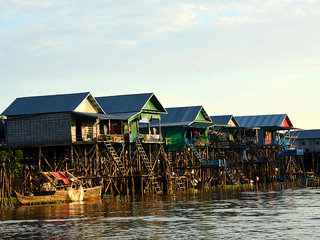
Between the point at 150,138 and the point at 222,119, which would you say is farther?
the point at 222,119

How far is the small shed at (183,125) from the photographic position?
74312 millimetres

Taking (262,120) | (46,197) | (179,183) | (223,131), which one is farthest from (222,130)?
(46,197)

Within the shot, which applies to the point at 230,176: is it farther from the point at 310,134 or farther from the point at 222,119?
the point at 310,134

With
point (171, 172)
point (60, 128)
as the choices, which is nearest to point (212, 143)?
point (171, 172)

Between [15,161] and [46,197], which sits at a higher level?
[15,161]

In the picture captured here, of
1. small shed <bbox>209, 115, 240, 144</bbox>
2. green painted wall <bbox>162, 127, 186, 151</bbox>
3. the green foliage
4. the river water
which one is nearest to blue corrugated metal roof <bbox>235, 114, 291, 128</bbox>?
small shed <bbox>209, 115, 240, 144</bbox>

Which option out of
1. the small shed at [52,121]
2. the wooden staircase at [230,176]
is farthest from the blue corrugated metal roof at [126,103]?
the wooden staircase at [230,176]

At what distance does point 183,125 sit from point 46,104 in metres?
17.7

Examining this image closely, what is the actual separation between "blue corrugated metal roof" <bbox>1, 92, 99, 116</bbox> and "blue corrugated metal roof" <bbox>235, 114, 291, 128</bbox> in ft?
129

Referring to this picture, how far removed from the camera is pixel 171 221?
34.8 meters

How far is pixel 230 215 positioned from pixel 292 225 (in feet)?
20.8

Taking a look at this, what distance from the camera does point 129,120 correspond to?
6650 cm

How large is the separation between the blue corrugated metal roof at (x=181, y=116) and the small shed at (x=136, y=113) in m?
3.44

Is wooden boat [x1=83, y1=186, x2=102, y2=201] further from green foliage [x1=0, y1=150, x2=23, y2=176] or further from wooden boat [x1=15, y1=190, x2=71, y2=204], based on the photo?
green foliage [x1=0, y1=150, x2=23, y2=176]
